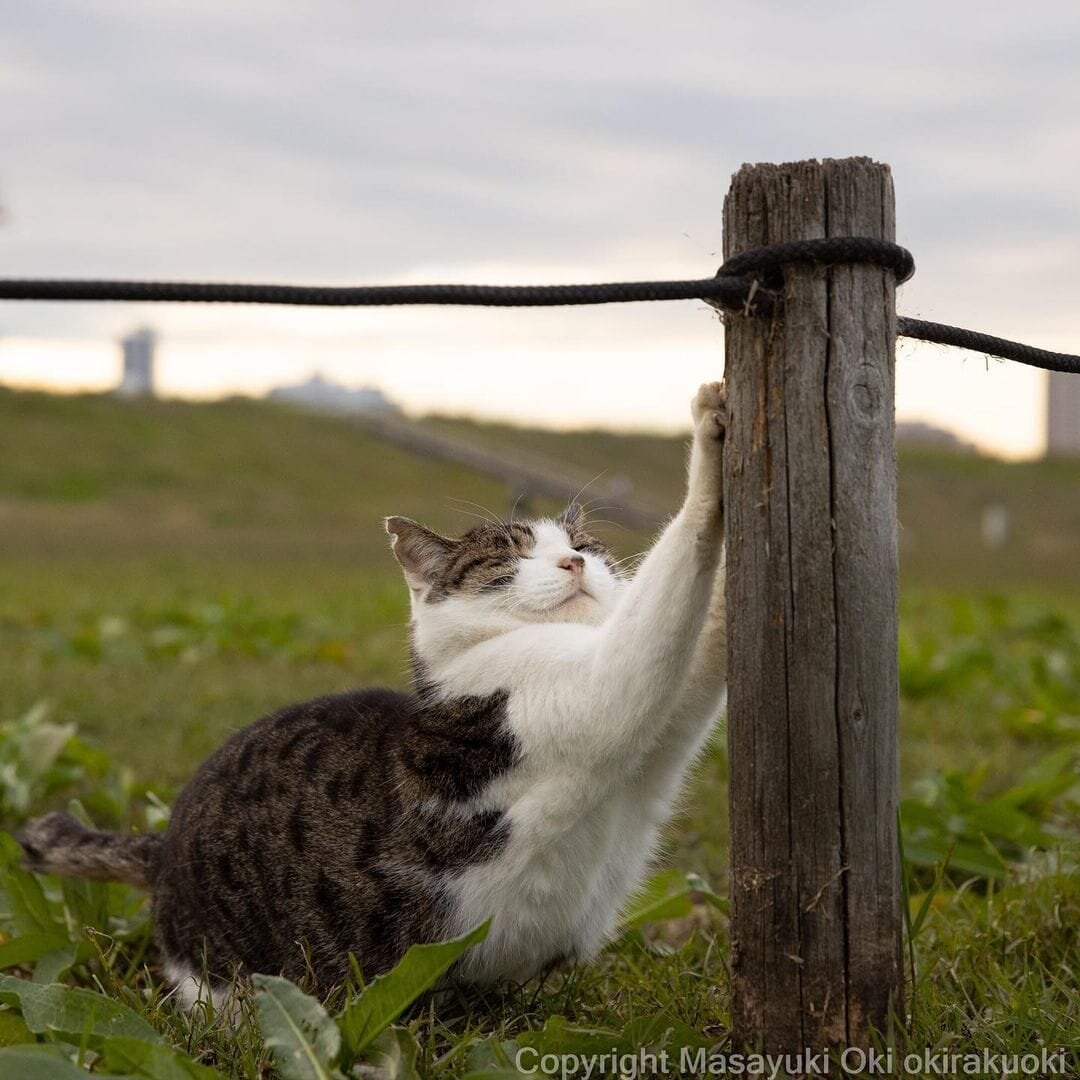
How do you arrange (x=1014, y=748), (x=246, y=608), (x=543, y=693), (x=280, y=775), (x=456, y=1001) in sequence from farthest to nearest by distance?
(x=246, y=608) < (x=1014, y=748) < (x=280, y=775) < (x=456, y=1001) < (x=543, y=693)

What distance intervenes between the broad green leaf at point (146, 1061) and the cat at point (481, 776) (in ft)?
1.54

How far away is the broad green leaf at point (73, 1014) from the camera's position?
6.98ft

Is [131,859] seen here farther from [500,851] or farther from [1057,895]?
→ [1057,895]

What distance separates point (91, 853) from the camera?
3.01 meters

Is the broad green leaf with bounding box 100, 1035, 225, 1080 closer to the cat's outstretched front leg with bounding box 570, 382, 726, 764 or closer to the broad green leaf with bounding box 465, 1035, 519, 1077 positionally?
the broad green leaf with bounding box 465, 1035, 519, 1077

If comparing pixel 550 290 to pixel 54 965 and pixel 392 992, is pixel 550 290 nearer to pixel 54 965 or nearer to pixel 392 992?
pixel 392 992

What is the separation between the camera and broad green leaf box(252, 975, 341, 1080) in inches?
77.4

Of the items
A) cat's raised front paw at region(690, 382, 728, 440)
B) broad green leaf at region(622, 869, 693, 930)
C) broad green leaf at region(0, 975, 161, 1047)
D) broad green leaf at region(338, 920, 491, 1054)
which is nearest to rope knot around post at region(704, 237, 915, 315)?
cat's raised front paw at region(690, 382, 728, 440)

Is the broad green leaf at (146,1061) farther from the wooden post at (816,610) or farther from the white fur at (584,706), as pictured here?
the wooden post at (816,610)

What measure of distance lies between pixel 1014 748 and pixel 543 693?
3846 mm

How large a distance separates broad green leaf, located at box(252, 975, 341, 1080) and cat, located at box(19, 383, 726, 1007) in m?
0.36

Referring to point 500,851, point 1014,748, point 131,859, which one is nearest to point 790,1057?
point 500,851

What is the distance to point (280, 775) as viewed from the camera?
268 cm

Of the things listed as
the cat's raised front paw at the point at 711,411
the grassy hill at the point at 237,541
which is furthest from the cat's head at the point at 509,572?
the cat's raised front paw at the point at 711,411
